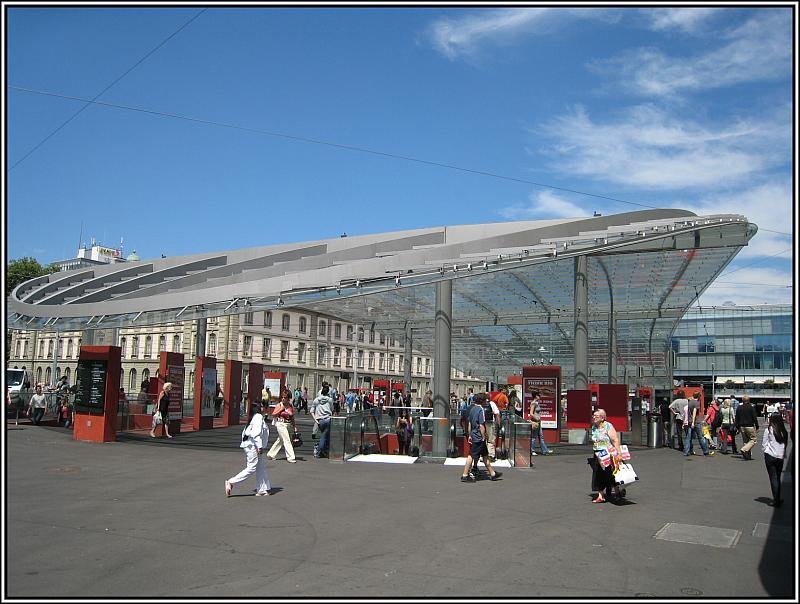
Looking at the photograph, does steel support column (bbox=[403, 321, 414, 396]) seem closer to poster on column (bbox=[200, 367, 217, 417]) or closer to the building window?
poster on column (bbox=[200, 367, 217, 417])

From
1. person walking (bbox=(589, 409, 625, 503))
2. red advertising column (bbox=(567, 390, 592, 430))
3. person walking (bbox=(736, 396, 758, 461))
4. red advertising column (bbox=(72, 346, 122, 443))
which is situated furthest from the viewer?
red advertising column (bbox=(567, 390, 592, 430))

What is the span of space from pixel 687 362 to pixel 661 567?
3948 inches

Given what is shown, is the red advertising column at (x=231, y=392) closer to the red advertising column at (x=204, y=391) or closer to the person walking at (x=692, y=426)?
the red advertising column at (x=204, y=391)

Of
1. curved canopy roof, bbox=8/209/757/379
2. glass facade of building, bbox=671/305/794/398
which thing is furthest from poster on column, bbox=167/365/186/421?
glass facade of building, bbox=671/305/794/398

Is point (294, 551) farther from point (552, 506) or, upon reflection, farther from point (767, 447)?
point (767, 447)

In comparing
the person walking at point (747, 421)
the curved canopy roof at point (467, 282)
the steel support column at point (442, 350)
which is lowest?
the person walking at point (747, 421)

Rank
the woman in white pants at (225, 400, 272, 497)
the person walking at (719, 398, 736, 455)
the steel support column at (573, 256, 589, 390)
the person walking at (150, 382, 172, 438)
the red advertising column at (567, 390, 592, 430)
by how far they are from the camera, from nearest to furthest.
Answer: the woman in white pants at (225, 400, 272, 497) < the person walking at (719, 398, 736, 455) < the red advertising column at (567, 390, 592, 430) < the person walking at (150, 382, 172, 438) < the steel support column at (573, 256, 589, 390)

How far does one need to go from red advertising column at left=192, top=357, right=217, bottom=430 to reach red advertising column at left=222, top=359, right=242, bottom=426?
2340 millimetres

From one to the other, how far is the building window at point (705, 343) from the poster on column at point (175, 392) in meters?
90.3

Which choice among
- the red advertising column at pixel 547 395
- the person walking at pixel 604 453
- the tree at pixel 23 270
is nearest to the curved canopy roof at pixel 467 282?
the red advertising column at pixel 547 395

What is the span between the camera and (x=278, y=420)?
52.3 ft

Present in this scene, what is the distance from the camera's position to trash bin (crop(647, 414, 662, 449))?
21.2 meters

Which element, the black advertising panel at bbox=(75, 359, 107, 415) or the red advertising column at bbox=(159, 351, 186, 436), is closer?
the black advertising panel at bbox=(75, 359, 107, 415)

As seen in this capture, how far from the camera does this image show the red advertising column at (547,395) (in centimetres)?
2230
